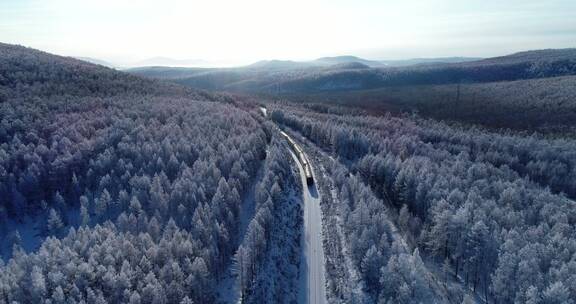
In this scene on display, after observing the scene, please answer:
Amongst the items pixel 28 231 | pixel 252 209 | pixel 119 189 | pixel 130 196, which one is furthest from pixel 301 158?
pixel 28 231

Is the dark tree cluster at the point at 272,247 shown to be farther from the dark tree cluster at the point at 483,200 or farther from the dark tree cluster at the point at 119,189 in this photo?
the dark tree cluster at the point at 483,200

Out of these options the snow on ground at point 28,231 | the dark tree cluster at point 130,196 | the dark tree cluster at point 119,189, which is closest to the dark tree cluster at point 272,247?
the dark tree cluster at point 119,189

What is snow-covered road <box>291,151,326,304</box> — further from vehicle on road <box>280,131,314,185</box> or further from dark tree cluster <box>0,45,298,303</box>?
dark tree cluster <box>0,45,298,303</box>

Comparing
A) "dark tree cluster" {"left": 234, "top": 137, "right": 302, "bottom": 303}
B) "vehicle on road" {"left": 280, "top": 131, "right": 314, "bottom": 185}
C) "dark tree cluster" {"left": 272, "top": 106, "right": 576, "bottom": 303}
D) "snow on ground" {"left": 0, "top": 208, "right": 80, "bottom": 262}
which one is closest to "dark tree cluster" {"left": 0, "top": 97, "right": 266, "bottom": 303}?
"snow on ground" {"left": 0, "top": 208, "right": 80, "bottom": 262}

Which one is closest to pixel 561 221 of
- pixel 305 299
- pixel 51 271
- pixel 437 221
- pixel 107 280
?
pixel 437 221

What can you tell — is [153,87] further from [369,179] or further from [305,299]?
[305,299]

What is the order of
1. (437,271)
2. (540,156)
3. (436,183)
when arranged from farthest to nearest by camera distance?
(540,156) < (436,183) < (437,271)
